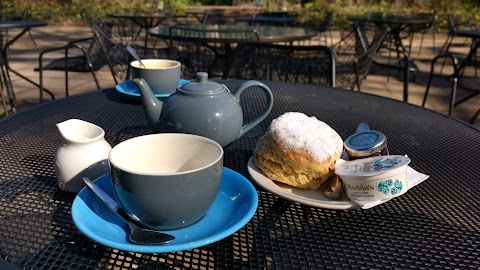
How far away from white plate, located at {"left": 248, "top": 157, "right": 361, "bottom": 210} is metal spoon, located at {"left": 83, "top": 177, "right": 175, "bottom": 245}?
0.62ft

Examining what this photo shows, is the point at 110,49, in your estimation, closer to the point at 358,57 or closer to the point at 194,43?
the point at 194,43

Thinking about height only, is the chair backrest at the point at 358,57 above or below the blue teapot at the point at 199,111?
below

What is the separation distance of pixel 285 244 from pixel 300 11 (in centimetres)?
794

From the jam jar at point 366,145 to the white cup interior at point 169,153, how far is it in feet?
0.74

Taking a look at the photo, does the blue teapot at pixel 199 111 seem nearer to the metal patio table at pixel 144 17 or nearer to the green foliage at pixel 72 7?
the metal patio table at pixel 144 17

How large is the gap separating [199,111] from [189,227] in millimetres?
262

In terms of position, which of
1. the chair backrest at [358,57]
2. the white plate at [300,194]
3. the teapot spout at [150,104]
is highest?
the teapot spout at [150,104]

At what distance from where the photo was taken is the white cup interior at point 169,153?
1.83 ft

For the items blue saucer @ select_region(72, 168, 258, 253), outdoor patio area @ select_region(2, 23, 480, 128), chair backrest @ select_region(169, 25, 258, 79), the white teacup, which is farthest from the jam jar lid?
chair backrest @ select_region(169, 25, 258, 79)

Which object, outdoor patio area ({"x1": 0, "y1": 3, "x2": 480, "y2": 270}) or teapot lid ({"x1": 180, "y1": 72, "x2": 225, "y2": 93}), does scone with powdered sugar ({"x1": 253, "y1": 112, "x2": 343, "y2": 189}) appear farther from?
teapot lid ({"x1": 180, "y1": 72, "x2": 225, "y2": 93})

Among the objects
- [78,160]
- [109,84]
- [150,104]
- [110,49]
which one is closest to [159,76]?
[150,104]

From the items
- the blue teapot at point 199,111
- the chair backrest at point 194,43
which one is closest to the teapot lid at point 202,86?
the blue teapot at point 199,111

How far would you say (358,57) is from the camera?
2498mm

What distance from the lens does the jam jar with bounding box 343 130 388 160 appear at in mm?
614
